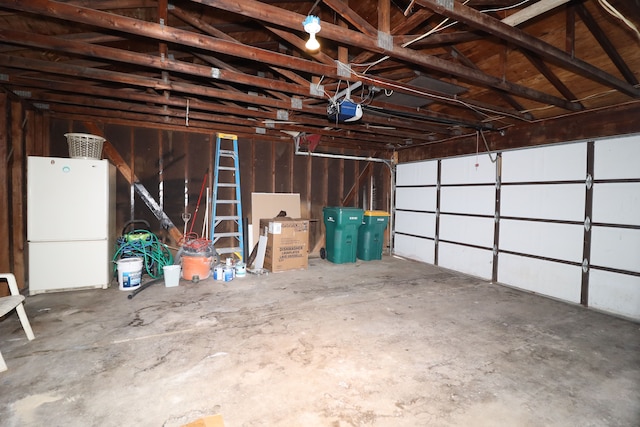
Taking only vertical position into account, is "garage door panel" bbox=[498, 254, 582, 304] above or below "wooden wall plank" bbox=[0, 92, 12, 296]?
below

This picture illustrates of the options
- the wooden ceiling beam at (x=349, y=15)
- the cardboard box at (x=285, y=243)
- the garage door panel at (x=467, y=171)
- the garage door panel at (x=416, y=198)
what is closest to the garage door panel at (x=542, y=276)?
the garage door panel at (x=467, y=171)

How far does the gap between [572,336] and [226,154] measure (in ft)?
15.9

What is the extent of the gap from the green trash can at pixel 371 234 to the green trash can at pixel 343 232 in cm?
25

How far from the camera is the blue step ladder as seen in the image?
15.3ft

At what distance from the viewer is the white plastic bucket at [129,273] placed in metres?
3.39

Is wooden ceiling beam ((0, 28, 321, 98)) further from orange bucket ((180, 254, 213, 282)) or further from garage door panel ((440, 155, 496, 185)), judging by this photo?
garage door panel ((440, 155, 496, 185))

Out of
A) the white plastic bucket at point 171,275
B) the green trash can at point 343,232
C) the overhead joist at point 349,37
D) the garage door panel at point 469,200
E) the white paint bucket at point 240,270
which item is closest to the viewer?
the overhead joist at point 349,37

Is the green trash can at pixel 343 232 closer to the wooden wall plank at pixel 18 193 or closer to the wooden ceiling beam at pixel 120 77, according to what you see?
the wooden ceiling beam at pixel 120 77

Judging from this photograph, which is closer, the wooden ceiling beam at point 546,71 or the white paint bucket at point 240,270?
the wooden ceiling beam at point 546,71

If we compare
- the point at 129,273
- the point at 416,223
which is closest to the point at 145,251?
the point at 129,273

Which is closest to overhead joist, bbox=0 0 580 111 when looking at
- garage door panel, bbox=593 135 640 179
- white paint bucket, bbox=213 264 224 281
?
garage door panel, bbox=593 135 640 179

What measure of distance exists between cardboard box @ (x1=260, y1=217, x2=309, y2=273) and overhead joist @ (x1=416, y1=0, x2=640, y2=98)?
3267 millimetres

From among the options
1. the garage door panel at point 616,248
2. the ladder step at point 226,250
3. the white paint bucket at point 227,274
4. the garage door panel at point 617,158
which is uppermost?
the garage door panel at point 617,158

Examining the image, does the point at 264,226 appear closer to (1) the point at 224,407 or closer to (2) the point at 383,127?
(2) the point at 383,127
